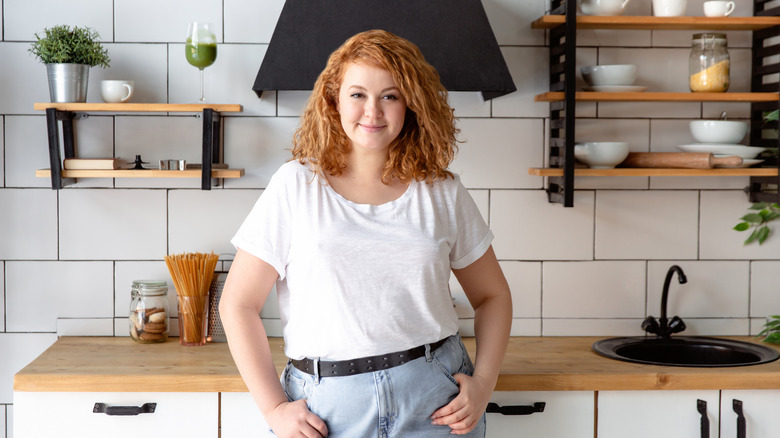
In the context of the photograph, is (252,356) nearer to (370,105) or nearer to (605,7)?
(370,105)

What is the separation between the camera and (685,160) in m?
2.22

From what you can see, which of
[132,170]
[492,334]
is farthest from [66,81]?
[492,334]

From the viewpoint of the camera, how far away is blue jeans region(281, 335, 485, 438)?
4.78ft

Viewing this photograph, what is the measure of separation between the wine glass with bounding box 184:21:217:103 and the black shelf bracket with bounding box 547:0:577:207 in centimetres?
101

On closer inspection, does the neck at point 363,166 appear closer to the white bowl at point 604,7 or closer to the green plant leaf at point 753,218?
the white bowl at point 604,7

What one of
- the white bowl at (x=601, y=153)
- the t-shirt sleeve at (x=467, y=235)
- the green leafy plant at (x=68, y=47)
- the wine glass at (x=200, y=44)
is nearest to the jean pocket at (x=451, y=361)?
the t-shirt sleeve at (x=467, y=235)

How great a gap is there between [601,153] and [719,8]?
0.56 metres

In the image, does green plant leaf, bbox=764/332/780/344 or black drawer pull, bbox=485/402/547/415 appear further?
green plant leaf, bbox=764/332/780/344

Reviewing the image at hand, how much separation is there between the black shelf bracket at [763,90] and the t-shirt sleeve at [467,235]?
46.0 inches

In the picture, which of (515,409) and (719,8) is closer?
(515,409)

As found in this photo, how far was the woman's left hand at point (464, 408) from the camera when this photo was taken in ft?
4.96

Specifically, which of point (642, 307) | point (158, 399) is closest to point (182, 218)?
point (158, 399)

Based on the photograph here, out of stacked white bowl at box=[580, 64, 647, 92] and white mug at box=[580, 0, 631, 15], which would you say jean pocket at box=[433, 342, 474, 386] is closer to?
stacked white bowl at box=[580, 64, 647, 92]

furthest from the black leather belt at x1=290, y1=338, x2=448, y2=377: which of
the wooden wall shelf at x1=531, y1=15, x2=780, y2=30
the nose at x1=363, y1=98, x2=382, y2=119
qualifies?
the wooden wall shelf at x1=531, y1=15, x2=780, y2=30
